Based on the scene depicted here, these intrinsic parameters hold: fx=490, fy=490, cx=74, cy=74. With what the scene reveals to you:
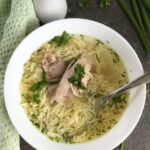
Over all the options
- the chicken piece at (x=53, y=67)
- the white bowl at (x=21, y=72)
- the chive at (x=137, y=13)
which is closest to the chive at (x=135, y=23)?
the chive at (x=137, y=13)

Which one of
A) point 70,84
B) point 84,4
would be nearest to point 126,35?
point 84,4

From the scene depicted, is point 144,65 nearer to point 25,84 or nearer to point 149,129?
point 149,129

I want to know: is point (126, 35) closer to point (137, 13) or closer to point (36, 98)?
point (137, 13)

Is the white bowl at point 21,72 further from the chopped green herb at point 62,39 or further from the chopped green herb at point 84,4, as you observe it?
the chopped green herb at point 84,4

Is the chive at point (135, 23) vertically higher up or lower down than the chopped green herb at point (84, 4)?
lower down

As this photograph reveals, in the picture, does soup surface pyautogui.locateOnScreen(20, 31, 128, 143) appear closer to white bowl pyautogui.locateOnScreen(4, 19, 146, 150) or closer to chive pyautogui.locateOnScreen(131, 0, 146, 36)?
white bowl pyautogui.locateOnScreen(4, 19, 146, 150)

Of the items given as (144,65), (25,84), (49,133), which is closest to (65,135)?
(49,133)
